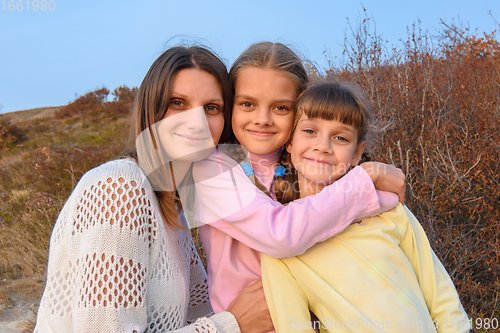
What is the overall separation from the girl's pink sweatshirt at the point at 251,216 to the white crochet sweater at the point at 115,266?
20 centimetres

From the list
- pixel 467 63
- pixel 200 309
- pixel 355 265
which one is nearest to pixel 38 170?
pixel 200 309

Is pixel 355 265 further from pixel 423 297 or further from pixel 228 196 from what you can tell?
pixel 228 196

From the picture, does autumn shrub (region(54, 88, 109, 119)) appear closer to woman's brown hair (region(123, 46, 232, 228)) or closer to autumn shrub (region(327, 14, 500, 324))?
autumn shrub (region(327, 14, 500, 324))

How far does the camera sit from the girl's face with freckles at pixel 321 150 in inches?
72.0

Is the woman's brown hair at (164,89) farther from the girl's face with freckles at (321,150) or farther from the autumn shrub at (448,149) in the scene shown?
the autumn shrub at (448,149)

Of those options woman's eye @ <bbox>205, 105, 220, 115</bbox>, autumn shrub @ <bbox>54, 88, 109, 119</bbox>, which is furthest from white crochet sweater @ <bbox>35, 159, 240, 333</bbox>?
autumn shrub @ <bbox>54, 88, 109, 119</bbox>

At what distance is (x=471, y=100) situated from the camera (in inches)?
166

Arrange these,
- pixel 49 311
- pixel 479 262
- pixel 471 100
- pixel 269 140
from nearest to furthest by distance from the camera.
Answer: pixel 49 311
pixel 269 140
pixel 479 262
pixel 471 100

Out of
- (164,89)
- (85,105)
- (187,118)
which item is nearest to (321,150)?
(187,118)

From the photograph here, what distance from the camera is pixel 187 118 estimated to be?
167 cm

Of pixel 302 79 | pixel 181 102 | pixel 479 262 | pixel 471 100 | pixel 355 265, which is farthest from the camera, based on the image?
pixel 471 100

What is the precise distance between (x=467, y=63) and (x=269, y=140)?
4895mm

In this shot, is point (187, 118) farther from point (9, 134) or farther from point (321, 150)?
point (9, 134)

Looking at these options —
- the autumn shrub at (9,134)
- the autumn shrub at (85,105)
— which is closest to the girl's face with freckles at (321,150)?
the autumn shrub at (9,134)
